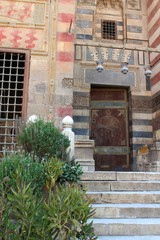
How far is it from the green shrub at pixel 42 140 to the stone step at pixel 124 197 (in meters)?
1.09

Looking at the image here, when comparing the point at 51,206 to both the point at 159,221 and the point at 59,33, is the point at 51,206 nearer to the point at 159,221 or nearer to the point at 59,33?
the point at 159,221

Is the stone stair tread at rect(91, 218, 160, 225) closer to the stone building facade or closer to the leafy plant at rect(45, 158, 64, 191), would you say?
the leafy plant at rect(45, 158, 64, 191)

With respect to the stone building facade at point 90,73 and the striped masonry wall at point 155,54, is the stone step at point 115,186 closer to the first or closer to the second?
the stone building facade at point 90,73

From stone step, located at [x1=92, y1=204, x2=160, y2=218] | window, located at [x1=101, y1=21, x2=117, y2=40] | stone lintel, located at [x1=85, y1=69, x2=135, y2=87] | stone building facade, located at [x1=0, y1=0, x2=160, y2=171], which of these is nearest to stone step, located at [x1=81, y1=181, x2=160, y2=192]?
stone step, located at [x1=92, y1=204, x2=160, y2=218]

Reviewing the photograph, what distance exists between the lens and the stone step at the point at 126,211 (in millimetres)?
4219

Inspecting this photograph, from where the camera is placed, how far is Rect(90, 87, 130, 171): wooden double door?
33.7 feet

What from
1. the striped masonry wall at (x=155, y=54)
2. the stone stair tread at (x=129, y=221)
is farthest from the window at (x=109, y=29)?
the stone stair tread at (x=129, y=221)

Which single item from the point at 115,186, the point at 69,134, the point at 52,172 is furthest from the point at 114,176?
the point at 52,172

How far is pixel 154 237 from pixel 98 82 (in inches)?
300

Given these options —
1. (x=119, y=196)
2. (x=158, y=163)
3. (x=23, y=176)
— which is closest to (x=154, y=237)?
(x=119, y=196)

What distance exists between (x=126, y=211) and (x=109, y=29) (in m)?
9.14

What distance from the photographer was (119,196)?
4648 mm

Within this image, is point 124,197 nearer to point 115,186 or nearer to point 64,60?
point 115,186

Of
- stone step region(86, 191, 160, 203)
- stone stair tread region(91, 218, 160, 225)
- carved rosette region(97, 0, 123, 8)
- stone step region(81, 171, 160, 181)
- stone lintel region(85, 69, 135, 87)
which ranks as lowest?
stone stair tread region(91, 218, 160, 225)
